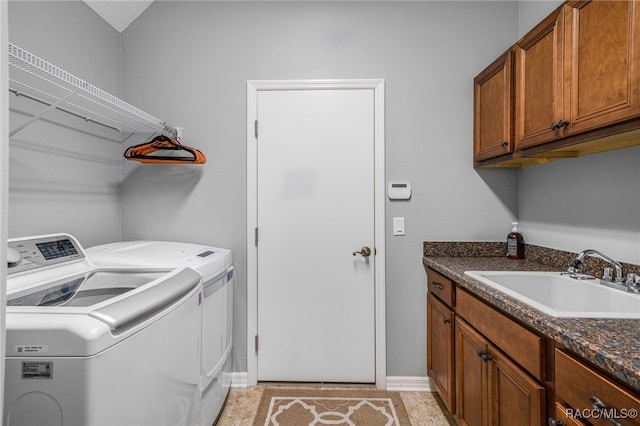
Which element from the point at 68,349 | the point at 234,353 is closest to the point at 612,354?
the point at 68,349

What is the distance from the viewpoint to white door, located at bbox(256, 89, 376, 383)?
2.18m

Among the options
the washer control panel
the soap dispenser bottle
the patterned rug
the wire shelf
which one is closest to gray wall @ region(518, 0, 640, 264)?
the soap dispenser bottle

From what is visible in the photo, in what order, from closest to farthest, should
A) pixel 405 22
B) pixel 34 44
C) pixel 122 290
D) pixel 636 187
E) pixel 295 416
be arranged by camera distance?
pixel 122 290 → pixel 636 187 → pixel 34 44 → pixel 295 416 → pixel 405 22

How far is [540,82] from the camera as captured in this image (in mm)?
1506

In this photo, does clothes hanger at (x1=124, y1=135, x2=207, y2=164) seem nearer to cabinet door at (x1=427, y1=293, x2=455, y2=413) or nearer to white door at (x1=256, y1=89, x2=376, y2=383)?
white door at (x1=256, y1=89, x2=376, y2=383)

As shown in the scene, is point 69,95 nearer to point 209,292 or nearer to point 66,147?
point 66,147

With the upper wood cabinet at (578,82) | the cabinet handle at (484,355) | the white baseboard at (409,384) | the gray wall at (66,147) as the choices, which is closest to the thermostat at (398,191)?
the upper wood cabinet at (578,82)

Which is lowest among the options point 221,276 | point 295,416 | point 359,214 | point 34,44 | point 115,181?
point 295,416

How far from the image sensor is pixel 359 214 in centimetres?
219

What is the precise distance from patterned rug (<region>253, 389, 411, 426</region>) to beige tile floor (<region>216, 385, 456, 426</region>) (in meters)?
0.04

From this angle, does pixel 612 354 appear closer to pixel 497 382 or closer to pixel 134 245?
pixel 497 382

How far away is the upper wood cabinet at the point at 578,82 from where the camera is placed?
3.58ft

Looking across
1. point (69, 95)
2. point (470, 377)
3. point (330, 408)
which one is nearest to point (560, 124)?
point (470, 377)

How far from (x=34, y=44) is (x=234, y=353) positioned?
2097 mm
